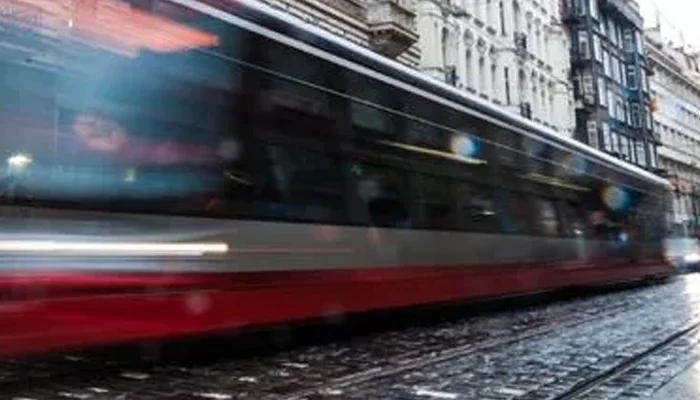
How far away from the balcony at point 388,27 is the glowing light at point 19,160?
22.3 m

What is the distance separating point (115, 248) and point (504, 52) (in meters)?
36.8

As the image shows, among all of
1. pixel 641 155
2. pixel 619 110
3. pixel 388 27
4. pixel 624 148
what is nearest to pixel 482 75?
pixel 388 27

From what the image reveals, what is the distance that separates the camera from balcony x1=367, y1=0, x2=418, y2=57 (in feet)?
93.7

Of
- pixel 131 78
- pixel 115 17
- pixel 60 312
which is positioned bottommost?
pixel 60 312

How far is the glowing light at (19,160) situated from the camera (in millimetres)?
6754

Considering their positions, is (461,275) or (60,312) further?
(461,275)

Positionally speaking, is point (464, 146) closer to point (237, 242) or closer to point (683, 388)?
point (237, 242)

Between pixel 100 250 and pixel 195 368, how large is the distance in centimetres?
166

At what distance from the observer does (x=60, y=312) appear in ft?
22.2

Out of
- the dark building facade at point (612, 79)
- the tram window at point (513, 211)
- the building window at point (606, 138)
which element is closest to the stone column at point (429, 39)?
the tram window at point (513, 211)

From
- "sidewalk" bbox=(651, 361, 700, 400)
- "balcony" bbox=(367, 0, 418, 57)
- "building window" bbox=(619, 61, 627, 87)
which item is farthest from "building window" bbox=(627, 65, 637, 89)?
"sidewalk" bbox=(651, 361, 700, 400)

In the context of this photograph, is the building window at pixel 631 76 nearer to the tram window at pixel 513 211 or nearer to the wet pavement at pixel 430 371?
the tram window at pixel 513 211

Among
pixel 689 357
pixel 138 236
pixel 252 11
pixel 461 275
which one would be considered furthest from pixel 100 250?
pixel 461 275

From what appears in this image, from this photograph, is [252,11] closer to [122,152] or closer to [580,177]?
[122,152]
